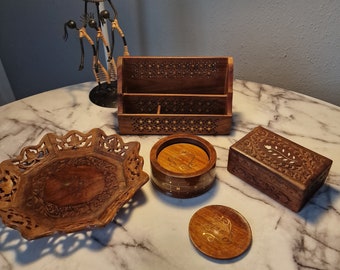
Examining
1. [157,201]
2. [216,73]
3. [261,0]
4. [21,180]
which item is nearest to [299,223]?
[157,201]

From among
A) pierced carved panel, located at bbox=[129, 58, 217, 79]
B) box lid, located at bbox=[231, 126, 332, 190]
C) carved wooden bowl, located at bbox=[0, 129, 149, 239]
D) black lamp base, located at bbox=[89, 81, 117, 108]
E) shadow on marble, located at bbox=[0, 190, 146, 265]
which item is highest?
pierced carved panel, located at bbox=[129, 58, 217, 79]

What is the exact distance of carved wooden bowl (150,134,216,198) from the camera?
0.66 meters

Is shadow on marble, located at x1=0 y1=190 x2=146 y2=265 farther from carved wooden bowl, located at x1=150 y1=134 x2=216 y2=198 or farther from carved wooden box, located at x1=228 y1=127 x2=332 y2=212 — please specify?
carved wooden box, located at x1=228 y1=127 x2=332 y2=212

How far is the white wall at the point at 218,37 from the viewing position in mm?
1026

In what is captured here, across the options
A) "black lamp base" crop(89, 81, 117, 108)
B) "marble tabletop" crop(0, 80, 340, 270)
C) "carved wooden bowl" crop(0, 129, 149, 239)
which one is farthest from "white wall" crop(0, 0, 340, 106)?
"carved wooden bowl" crop(0, 129, 149, 239)

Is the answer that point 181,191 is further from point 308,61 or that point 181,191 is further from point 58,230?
point 308,61

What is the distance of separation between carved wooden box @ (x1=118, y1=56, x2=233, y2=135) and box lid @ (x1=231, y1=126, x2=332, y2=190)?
0.14 m

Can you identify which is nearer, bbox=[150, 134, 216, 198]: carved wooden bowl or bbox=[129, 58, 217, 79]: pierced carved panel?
bbox=[150, 134, 216, 198]: carved wooden bowl

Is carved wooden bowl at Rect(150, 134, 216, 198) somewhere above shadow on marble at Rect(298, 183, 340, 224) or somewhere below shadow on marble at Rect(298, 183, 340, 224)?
above

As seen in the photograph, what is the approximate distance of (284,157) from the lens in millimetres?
677

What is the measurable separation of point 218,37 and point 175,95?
46 centimetres

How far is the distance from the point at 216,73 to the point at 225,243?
50cm

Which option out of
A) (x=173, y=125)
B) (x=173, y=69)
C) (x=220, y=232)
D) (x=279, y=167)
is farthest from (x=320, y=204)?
(x=173, y=69)

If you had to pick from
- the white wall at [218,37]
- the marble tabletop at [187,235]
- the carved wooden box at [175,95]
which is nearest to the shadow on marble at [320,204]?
the marble tabletop at [187,235]
